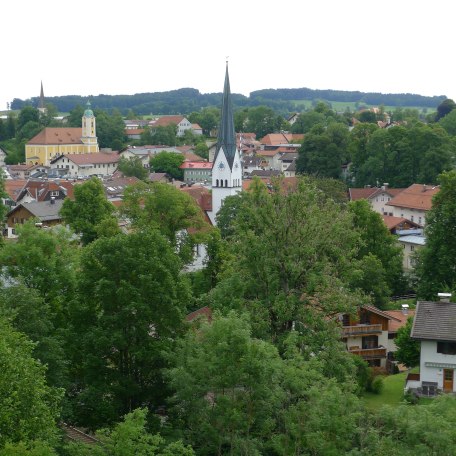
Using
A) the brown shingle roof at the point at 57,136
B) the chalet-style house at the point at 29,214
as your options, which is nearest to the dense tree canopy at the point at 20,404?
the chalet-style house at the point at 29,214

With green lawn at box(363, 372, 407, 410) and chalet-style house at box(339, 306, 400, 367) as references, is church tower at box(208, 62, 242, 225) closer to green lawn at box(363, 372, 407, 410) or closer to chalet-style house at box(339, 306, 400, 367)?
chalet-style house at box(339, 306, 400, 367)

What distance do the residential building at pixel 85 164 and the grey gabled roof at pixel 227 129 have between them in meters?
46.5

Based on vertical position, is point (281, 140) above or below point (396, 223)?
below

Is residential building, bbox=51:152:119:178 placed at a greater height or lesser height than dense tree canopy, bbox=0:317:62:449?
lesser

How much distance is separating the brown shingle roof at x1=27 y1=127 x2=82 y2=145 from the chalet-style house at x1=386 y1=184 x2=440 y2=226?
239ft

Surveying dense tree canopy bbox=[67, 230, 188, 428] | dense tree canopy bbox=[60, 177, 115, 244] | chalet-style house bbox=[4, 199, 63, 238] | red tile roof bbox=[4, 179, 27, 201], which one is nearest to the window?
dense tree canopy bbox=[67, 230, 188, 428]

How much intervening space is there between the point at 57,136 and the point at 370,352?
10698 cm

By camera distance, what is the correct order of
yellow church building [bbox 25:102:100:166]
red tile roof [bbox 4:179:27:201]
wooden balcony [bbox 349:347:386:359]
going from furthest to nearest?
yellow church building [bbox 25:102:100:166]
red tile roof [bbox 4:179:27:201]
wooden balcony [bbox 349:347:386:359]

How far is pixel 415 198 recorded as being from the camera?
2904 inches

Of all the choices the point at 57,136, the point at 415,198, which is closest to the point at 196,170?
the point at 57,136

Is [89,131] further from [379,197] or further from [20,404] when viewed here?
[20,404]

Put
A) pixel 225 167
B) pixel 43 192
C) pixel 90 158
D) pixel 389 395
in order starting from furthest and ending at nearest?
1. pixel 90 158
2. pixel 43 192
3. pixel 225 167
4. pixel 389 395

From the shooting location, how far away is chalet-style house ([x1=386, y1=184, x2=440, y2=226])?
236 feet

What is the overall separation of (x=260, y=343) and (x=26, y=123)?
144 meters
